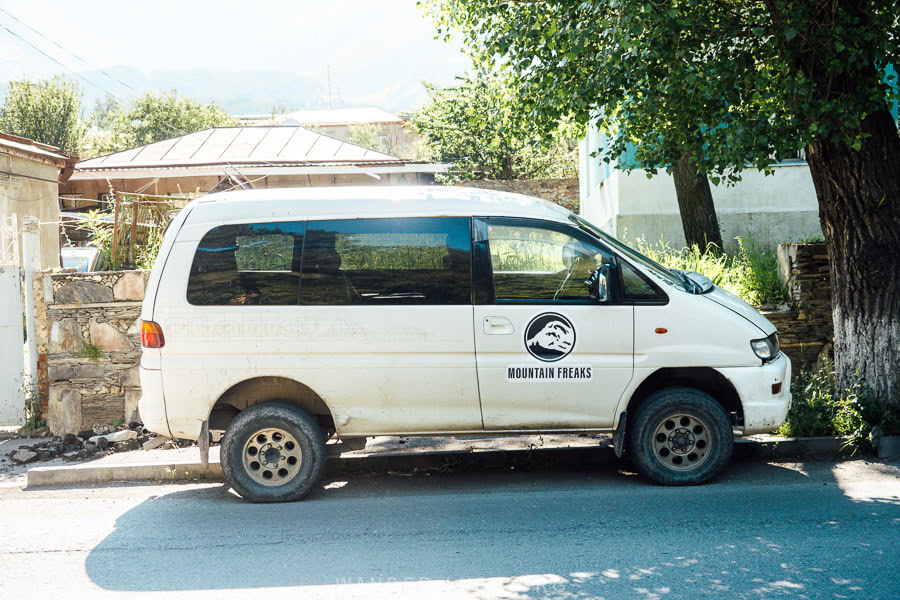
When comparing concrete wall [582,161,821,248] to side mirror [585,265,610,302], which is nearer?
side mirror [585,265,610,302]

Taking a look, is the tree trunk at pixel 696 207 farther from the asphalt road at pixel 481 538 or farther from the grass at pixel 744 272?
the asphalt road at pixel 481 538

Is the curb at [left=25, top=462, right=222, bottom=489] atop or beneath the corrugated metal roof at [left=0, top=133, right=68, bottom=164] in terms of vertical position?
beneath

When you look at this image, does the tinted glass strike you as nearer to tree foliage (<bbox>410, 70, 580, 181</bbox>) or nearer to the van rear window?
the van rear window

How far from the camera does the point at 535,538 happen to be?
17.8 feet

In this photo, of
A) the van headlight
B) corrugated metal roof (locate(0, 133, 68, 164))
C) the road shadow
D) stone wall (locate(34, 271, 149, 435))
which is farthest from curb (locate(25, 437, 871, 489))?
corrugated metal roof (locate(0, 133, 68, 164))

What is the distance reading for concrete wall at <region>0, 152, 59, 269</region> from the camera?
62.8ft

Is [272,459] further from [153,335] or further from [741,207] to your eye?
[741,207]

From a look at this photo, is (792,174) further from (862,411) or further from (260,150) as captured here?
(260,150)

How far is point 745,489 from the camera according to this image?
6.45 m

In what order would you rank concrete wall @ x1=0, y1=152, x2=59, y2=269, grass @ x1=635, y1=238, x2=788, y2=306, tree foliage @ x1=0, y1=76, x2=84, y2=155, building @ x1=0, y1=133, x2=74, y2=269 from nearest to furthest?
grass @ x1=635, y1=238, x2=788, y2=306 < building @ x1=0, y1=133, x2=74, y2=269 < concrete wall @ x1=0, y1=152, x2=59, y2=269 < tree foliage @ x1=0, y1=76, x2=84, y2=155

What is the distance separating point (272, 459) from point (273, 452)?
0.17 ft

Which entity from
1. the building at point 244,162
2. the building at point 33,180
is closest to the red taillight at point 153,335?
the building at point 33,180

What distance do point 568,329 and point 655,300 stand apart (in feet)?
2.26

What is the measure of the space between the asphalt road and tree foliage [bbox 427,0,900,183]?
2892 millimetres
